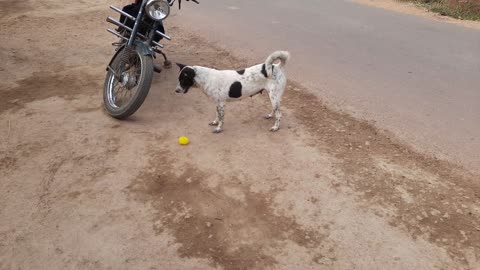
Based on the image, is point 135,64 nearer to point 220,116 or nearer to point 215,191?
point 220,116

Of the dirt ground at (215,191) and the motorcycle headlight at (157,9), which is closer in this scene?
the dirt ground at (215,191)

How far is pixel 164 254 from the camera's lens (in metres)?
3.09

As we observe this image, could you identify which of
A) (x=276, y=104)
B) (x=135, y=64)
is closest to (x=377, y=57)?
(x=276, y=104)

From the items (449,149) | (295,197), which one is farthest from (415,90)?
(295,197)

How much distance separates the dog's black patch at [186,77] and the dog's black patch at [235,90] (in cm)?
39

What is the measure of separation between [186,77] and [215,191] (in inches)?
51.3

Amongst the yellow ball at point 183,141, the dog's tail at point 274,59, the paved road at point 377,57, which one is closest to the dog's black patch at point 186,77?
the yellow ball at point 183,141

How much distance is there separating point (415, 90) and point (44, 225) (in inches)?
183

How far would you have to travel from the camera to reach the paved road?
5031 mm

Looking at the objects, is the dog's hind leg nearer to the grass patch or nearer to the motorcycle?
the motorcycle

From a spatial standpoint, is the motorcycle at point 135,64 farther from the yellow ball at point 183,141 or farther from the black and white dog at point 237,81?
the yellow ball at point 183,141

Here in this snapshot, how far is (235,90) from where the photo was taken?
458cm

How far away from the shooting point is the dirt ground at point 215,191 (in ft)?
10.2

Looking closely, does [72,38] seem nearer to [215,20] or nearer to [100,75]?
[100,75]
